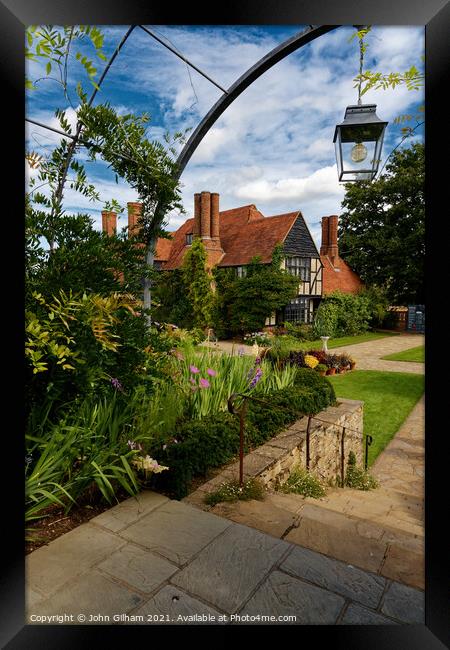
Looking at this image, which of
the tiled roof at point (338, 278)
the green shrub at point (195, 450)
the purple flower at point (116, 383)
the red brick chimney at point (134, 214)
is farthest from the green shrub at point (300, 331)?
the purple flower at point (116, 383)

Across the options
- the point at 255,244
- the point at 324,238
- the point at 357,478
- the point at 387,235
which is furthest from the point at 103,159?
the point at 387,235

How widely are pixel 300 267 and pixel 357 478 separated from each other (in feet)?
50.5

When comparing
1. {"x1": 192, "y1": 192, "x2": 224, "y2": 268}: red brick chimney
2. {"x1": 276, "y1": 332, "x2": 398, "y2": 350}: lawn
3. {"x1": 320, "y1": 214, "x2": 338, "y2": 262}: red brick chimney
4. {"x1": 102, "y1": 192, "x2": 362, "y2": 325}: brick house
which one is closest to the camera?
{"x1": 276, "y1": 332, "x2": 398, "y2": 350}: lawn

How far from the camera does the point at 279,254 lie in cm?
1702

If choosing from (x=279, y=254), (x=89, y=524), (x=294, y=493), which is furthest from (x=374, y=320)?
(x=89, y=524)

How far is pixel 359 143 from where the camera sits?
91.1 inches

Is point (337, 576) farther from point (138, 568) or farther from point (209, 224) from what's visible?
point (209, 224)

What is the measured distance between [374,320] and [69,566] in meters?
22.5

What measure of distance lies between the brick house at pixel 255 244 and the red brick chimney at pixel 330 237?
0.19ft

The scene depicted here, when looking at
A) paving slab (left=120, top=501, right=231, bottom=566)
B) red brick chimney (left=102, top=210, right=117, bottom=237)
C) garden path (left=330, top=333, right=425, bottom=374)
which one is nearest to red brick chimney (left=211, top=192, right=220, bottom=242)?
garden path (left=330, top=333, right=425, bottom=374)

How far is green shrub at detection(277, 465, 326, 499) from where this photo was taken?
3.27m

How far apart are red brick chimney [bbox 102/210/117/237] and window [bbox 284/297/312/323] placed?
1572 centimetres

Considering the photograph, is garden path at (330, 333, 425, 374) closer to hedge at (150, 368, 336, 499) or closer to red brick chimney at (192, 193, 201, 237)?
hedge at (150, 368, 336, 499)

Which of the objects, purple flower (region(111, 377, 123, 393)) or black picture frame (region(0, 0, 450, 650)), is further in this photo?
purple flower (region(111, 377, 123, 393))
